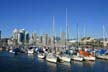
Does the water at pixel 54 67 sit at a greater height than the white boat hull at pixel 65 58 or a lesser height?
lesser

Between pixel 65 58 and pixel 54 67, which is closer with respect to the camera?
pixel 54 67

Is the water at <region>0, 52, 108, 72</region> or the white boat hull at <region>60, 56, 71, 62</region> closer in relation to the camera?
the water at <region>0, 52, 108, 72</region>

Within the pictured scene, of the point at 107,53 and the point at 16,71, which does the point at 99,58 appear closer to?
the point at 107,53

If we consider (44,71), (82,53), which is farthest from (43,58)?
(44,71)

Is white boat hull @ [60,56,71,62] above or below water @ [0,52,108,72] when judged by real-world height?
above

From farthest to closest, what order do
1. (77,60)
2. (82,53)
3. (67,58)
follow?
(82,53) → (77,60) → (67,58)

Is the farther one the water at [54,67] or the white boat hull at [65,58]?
the white boat hull at [65,58]

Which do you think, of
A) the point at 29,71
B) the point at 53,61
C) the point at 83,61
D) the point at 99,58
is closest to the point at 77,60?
the point at 83,61

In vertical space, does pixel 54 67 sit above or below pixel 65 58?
below

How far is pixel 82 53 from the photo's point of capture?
10962cm

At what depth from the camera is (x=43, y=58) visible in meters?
118

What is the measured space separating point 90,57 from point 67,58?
12.7 metres

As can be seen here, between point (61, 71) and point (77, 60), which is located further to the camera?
point (77, 60)

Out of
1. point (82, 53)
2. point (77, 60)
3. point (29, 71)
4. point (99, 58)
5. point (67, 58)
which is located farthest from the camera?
point (99, 58)
